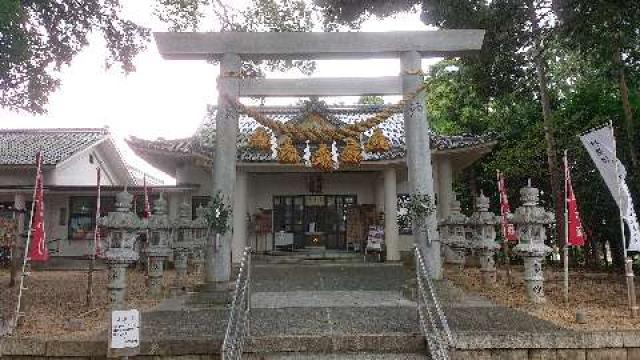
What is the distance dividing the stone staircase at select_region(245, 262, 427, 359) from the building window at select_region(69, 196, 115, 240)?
36.7 feet

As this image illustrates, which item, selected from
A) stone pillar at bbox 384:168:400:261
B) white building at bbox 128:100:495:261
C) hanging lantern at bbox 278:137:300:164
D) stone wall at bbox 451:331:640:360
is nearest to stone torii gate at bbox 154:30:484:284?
hanging lantern at bbox 278:137:300:164

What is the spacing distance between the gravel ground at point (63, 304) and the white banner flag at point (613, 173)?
27.9ft

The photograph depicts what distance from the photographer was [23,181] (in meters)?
21.0

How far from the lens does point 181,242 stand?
11211 mm

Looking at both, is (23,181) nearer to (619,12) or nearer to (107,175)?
(107,175)

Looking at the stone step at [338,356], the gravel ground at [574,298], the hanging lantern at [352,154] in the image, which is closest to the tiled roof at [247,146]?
the gravel ground at [574,298]

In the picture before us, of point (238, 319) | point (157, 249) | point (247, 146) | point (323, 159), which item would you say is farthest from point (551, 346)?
point (247, 146)

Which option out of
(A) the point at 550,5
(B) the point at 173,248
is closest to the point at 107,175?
(B) the point at 173,248

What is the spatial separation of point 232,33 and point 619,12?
25.0 ft

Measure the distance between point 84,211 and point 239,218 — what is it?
780cm

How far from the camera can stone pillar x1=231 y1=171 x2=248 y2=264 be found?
16.5m

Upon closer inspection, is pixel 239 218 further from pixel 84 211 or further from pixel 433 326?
pixel 433 326

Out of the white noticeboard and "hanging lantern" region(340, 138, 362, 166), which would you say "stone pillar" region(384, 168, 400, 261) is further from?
the white noticeboard

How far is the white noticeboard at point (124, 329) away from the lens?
5047 millimetres
